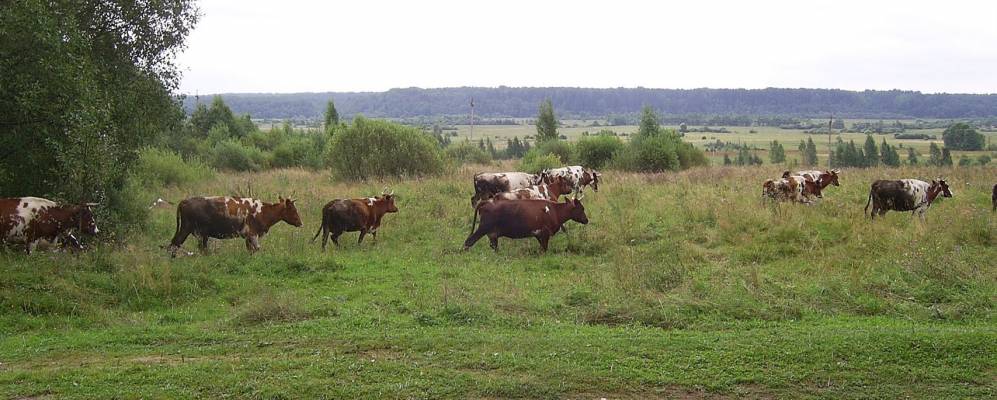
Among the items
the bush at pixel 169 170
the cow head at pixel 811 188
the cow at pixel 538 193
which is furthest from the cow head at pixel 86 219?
the cow head at pixel 811 188

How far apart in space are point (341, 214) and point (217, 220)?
2.84 meters

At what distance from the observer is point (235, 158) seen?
50.0 meters

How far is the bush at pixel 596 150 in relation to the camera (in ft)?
150

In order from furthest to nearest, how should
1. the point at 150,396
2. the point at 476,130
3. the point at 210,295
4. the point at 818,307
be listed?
the point at 476,130 → the point at 210,295 → the point at 818,307 → the point at 150,396

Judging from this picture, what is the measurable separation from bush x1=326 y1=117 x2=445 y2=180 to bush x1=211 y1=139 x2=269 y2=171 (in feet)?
44.6

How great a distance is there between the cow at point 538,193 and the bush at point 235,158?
97.5 ft

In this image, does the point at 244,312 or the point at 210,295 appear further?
the point at 210,295

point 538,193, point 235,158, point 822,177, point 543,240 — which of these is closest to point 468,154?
point 235,158

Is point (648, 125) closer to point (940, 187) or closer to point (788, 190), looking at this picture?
point (788, 190)

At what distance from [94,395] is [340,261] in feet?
26.7

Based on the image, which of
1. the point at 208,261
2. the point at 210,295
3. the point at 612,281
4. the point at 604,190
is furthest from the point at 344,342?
the point at 604,190

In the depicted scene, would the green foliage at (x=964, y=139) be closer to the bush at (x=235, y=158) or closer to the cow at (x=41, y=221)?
the bush at (x=235, y=158)

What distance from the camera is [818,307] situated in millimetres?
12266

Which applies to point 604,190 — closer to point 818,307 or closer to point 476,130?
point 818,307
